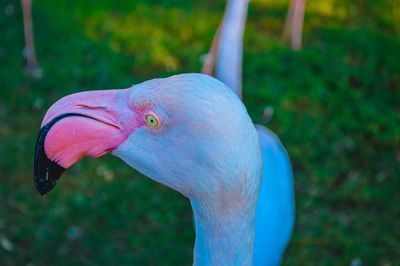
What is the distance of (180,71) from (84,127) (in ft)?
10.1

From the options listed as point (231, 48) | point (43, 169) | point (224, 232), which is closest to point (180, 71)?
point (231, 48)

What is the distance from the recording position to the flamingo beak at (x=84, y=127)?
61.6 inches

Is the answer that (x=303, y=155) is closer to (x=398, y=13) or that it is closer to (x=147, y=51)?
(x=147, y=51)

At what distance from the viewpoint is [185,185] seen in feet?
5.15

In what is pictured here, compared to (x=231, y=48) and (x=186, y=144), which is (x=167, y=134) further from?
(x=231, y=48)

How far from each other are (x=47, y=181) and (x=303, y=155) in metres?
2.58

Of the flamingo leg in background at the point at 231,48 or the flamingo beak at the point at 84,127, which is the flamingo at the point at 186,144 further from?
the flamingo leg in background at the point at 231,48

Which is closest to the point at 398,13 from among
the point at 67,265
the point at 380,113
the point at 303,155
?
the point at 380,113

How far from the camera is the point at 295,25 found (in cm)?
491

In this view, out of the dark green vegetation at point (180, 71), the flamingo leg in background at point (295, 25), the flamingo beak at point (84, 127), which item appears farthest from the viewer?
the flamingo leg in background at point (295, 25)

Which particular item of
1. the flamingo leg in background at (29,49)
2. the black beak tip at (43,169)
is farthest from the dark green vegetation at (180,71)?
the black beak tip at (43,169)

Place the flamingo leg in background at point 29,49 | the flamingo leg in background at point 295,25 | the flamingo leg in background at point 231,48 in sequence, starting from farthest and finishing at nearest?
the flamingo leg in background at point 295,25 → the flamingo leg in background at point 29,49 → the flamingo leg in background at point 231,48

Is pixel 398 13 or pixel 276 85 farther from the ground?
pixel 398 13

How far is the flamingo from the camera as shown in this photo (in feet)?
4.78
